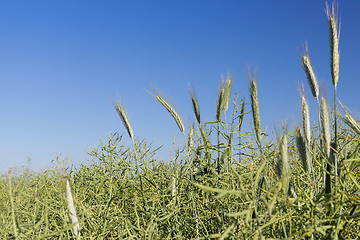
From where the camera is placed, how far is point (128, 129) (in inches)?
52.7

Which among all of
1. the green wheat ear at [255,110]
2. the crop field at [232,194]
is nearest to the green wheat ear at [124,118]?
the crop field at [232,194]

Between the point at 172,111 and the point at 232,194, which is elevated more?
the point at 172,111

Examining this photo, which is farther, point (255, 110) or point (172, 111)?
point (172, 111)

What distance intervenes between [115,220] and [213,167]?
0.36 meters

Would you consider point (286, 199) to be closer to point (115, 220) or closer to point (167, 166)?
point (115, 220)

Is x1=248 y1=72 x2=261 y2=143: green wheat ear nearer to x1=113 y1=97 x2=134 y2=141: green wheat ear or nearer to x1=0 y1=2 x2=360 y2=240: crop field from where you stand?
x1=0 y1=2 x2=360 y2=240: crop field

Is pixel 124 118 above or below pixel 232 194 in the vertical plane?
above

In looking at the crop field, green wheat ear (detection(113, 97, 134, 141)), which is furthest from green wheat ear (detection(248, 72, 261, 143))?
green wheat ear (detection(113, 97, 134, 141))

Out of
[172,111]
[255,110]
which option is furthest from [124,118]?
[255,110]

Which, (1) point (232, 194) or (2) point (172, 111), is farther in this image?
(2) point (172, 111)

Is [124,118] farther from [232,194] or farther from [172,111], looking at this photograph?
[232,194]

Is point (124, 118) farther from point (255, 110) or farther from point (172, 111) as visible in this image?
point (255, 110)

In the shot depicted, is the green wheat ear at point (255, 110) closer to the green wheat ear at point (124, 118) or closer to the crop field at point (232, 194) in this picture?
the crop field at point (232, 194)

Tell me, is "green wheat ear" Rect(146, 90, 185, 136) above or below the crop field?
above
